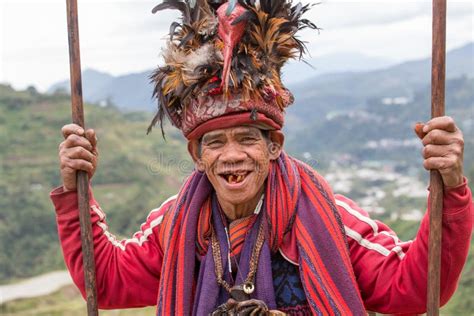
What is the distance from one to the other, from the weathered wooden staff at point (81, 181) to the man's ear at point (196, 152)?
44cm

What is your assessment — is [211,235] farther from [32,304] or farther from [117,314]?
[32,304]

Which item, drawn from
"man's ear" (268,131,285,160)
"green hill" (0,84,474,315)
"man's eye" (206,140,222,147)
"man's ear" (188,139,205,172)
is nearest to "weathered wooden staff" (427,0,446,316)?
"man's ear" (268,131,285,160)

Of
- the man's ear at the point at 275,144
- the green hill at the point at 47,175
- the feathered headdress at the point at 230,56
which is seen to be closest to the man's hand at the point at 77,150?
the feathered headdress at the point at 230,56

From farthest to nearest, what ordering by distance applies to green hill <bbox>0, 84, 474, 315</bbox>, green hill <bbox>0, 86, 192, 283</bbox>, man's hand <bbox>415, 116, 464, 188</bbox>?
green hill <bbox>0, 86, 192, 283</bbox> < green hill <bbox>0, 84, 474, 315</bbox> < man's hand <bbox>415, 116, 464, 188</bbox>

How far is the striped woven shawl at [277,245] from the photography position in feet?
8.72

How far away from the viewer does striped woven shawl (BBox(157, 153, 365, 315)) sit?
266 cm

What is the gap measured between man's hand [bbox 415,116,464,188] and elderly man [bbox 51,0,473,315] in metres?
0.28

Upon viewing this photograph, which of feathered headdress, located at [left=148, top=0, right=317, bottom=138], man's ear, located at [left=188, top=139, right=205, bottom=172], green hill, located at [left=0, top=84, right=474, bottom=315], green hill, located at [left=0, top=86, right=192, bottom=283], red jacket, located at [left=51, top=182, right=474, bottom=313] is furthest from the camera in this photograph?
green hill, located at [left=0, top=86, right=192, bottom=283]

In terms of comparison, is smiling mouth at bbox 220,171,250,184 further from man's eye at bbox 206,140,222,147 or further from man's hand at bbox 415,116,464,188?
man's hand at bbox 415,116,464,188

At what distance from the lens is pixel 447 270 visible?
2.54m

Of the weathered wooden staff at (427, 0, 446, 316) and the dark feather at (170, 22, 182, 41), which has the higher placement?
the dark feather at (170, 22, 182, 41)

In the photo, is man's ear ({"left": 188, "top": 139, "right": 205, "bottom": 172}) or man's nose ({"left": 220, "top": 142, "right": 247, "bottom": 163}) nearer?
man's nose ({"left": 220, "top": 142, "right": 247, "bottom": 163})

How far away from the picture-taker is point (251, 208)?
2.89 metres

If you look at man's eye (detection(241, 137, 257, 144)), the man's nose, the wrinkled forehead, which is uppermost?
the wrinkled forehead
